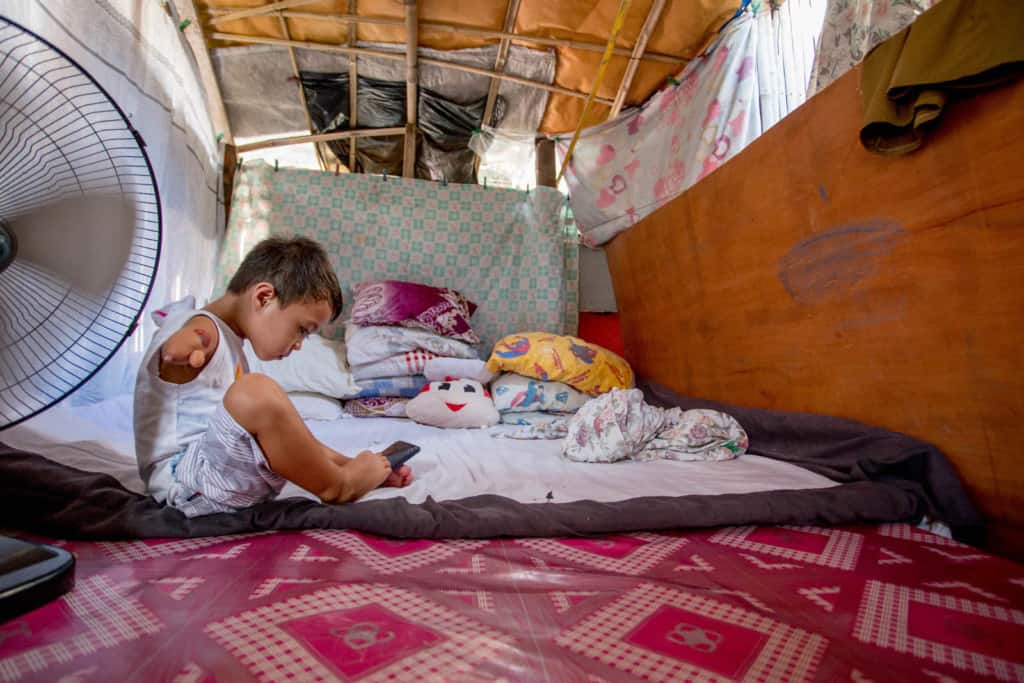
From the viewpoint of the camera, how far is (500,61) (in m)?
2.56

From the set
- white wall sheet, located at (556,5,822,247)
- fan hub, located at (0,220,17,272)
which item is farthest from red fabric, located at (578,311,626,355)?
fan hub, located at (0,220,17,272)

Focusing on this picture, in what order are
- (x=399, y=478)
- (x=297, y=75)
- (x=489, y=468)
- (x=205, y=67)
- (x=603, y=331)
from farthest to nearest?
(x=603, y=331)
(x=297, y=75)
(x=205, y=67)
(x=489, y=468)
(x=399, y=478)

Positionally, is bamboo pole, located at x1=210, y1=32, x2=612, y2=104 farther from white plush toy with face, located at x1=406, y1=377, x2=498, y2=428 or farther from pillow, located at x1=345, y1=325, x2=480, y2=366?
white plush toy with face, located at x1=406, y1=377, x2=498, y2=428

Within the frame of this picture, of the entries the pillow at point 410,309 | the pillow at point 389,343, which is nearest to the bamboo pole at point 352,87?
the pillow at point 410,309

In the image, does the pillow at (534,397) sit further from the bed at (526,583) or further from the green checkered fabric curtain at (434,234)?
the bed at (526,583)

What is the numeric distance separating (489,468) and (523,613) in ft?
2.25

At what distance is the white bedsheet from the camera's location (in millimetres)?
1136

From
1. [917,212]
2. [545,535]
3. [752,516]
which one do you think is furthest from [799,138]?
[545,535]

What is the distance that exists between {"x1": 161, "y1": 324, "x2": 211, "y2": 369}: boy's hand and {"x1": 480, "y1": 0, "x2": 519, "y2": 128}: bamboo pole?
2.01 m

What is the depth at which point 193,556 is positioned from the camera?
794mm

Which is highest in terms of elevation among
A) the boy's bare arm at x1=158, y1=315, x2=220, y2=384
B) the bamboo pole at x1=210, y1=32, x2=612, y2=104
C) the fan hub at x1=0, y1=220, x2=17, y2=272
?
the bamboo pole at x1=210, y1=32, x2=612, y2=104

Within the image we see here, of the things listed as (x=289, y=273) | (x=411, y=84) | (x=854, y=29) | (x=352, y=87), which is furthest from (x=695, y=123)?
(x=289, y=273)

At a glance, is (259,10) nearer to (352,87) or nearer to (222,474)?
(352,87)

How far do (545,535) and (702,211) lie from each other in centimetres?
146
